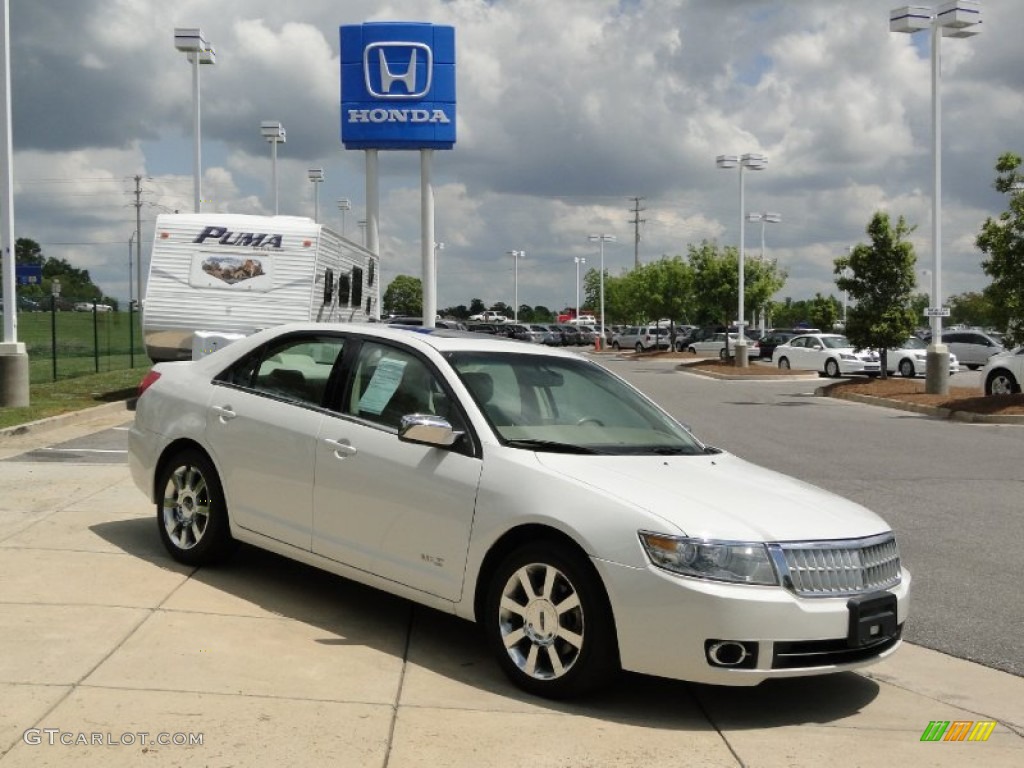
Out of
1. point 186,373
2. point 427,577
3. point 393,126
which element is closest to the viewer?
point 427,577

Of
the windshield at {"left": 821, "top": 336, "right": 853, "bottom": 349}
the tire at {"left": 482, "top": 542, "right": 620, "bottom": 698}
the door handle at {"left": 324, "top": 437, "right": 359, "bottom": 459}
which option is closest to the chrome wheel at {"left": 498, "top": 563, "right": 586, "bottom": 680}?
the tire at {"left": 482, "top": 542, "right": 620, "bottom": 698}

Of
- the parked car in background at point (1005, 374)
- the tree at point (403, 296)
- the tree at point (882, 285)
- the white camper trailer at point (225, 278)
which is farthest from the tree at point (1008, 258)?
the tree at point (403, 296)

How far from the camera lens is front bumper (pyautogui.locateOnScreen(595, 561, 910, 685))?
15.4 feet

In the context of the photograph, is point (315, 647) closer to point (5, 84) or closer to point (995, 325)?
point (5, 84)

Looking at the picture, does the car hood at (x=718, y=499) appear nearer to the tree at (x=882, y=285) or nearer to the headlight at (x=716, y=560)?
the headlight at (x=716, y=560)

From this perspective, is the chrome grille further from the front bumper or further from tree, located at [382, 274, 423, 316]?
tree, located at [382, 274, 423, 316]

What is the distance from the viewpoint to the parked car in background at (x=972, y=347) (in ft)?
143

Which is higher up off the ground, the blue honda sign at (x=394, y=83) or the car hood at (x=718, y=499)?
the blue honda sign at (x=394, y=83)

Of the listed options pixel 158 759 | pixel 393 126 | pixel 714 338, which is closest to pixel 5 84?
pixel 158 759

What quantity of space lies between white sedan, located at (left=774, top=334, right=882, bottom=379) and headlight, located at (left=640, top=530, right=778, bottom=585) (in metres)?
32.8

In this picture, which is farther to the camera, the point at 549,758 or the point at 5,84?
the point at 5,84

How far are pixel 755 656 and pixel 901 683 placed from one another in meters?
1.43

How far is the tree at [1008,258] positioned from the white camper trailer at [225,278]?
11.9m

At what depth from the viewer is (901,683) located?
5785mm
